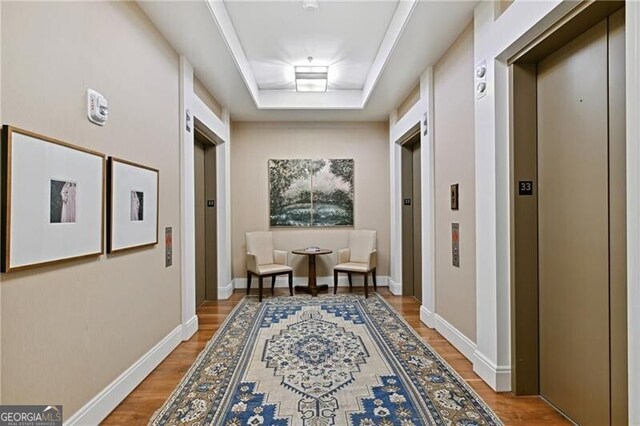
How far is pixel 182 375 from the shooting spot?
2721 millimetres

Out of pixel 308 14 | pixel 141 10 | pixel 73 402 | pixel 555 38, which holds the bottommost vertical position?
pixel 73 402

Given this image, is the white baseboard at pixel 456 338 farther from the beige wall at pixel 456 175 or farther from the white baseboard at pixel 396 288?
the white baseboard at pixel 396 288

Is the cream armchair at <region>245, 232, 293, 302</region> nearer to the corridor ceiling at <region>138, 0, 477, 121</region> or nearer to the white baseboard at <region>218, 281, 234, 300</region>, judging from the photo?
the white baseboard at <region>218, 281, 234, 300</region>

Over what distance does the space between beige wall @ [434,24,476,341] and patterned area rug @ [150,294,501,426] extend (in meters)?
0.52

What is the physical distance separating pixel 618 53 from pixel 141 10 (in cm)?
314

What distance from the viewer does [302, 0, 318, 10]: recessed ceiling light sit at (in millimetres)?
3104

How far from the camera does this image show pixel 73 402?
1902 millimetres

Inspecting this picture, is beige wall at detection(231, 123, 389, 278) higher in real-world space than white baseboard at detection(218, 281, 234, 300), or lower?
higher

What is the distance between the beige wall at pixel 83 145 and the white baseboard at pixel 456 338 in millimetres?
2665

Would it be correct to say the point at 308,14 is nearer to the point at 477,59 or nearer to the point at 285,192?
the point at 477,59

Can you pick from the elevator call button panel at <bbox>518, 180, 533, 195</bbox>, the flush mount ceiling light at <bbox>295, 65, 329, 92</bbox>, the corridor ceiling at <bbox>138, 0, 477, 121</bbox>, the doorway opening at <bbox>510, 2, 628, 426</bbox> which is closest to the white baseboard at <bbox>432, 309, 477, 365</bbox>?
the doorway opening at <bbox>510, 2, 628, 426</bbox>

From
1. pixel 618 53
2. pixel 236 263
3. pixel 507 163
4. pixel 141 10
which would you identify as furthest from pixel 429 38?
pixel 236 263

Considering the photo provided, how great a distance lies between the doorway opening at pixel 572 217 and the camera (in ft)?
5.81

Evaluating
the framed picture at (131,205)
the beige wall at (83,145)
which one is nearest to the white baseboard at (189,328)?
the beige wall at (83,145)
